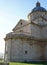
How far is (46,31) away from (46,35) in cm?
80

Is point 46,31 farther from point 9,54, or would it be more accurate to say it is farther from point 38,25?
point 9,54

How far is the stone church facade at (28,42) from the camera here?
21.8 meters

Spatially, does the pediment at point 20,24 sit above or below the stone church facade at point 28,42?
above

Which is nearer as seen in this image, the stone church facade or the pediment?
the stone church facade

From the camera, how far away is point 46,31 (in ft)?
83.9

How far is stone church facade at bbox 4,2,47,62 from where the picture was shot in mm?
21833

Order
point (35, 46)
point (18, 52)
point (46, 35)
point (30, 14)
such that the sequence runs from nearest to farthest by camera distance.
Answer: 1. point (18, 52)
2. point (35, 46)
3. point (46, 35)
4. point (30, 14)

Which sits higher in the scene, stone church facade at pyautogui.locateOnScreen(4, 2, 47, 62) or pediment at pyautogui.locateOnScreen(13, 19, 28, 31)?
pediment at pyautogui.locateOnScreen(13, 19, 28, 31)

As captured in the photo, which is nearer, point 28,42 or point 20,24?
point 28,42

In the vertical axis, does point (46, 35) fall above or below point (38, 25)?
below

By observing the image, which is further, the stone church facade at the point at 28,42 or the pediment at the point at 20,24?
the pediment at the point at 20,24

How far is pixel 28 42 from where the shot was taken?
888 inches

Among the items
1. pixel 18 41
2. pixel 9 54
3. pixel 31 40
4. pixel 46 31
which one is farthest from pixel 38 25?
pixel 9 54

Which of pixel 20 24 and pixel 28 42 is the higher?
pixel 20 24
